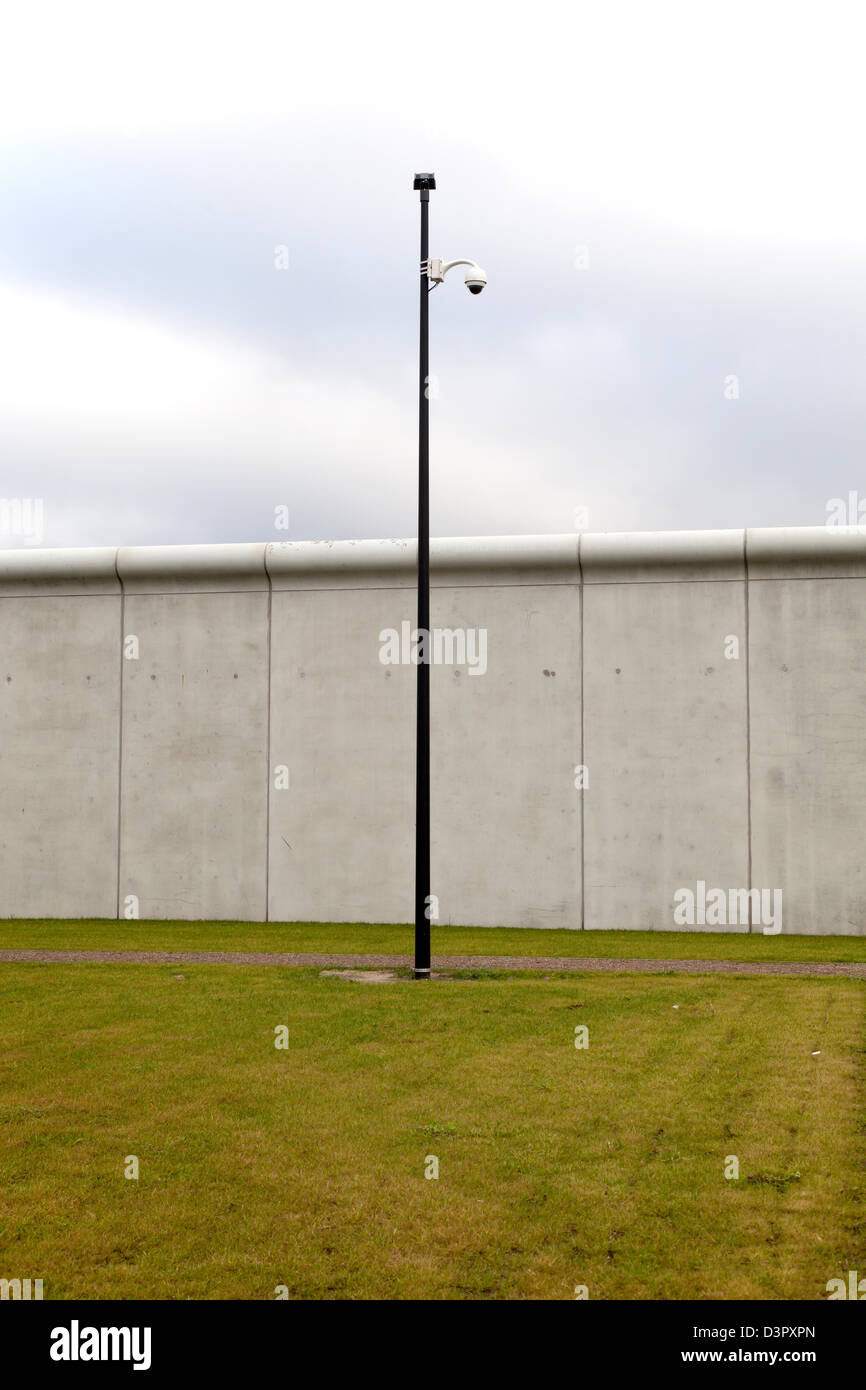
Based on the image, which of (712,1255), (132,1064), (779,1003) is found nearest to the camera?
(712,1255)

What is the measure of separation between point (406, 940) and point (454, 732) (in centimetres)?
423

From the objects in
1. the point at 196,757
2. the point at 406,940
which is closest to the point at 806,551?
the point at 406,940

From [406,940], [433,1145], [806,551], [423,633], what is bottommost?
[406,940]

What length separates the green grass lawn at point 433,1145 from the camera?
16.6 ft

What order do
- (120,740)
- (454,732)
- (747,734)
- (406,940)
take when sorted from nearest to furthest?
1. (406,940)
2. (747,734)
3. (454,732)
4. (120,740)

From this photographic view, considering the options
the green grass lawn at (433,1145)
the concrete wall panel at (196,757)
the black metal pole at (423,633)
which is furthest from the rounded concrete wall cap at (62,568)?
the green grass lawn at (433,1145)

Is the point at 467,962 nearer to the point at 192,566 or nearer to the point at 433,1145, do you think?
the point at 433,1145

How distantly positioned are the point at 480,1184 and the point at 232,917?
15.7 m

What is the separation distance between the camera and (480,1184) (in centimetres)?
615

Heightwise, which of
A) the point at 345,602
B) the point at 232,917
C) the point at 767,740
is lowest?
the point at 232,917

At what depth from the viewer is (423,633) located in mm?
13125

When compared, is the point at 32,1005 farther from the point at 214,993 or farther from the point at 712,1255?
the point at 712,1255
